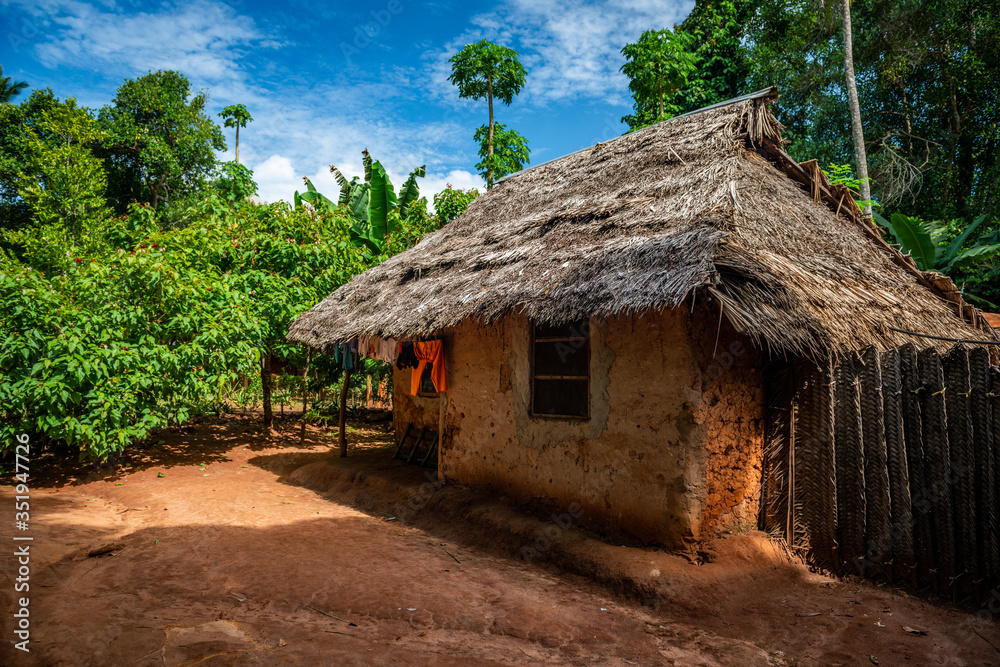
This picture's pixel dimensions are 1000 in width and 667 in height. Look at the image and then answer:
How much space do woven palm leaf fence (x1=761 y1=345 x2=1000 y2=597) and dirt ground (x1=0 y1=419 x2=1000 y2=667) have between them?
0.26 metres

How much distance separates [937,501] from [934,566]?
462 millimetres

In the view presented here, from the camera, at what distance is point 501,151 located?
54.3 ft

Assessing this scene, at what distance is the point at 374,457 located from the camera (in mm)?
8797

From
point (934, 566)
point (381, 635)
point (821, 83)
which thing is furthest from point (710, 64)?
point (381, 635)

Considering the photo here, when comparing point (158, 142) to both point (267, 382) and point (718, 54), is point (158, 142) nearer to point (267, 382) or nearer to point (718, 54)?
point (267, 382)

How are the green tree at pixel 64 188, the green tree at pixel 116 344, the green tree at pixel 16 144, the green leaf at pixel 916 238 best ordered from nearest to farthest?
the green tree at pixel 116 344 → the green leaf at pixel 916 238 → the green tree at pixel 64 188 → the green tree at pixel 16 144

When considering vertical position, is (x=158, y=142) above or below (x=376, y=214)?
above

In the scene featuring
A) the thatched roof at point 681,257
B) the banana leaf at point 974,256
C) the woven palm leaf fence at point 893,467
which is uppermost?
the banana leaf at point 974,256

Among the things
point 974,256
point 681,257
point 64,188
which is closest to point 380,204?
point 681,257

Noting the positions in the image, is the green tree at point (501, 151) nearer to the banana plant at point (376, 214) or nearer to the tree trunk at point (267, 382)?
the banana plant at point (376, 214)

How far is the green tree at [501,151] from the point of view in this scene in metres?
16.2

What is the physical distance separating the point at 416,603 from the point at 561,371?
2.53 metres

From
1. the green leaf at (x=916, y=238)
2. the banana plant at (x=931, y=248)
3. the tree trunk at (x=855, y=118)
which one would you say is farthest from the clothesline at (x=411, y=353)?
the tree trunk at (x=855, y=118)

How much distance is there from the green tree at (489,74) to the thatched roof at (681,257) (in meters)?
9.20
